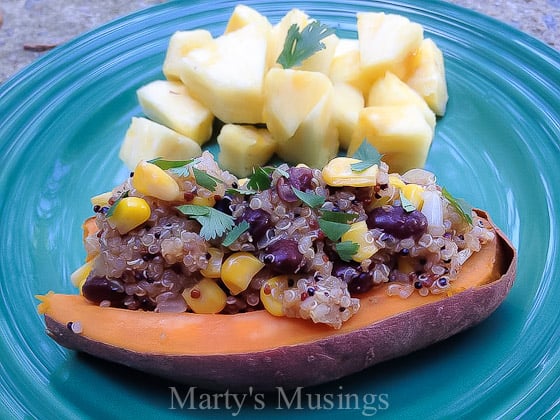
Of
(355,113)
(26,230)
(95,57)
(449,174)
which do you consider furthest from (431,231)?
(95,57)

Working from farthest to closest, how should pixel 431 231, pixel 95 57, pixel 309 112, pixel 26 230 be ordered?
1. pixel 95 57
2. pixel 309 112
3. pixel 26 230
4. pixel 431 231

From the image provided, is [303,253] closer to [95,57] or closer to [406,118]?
[406,118]

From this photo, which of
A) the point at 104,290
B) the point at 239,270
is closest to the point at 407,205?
the point at 239,270

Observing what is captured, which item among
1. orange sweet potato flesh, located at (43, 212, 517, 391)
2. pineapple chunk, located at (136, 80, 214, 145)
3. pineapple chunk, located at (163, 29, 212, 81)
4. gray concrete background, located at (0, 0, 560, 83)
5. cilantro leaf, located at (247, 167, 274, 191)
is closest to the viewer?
orange sweet potato flesh, located at (43, 212, 517, 391)

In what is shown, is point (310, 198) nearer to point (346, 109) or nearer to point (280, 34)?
point (346, 109)

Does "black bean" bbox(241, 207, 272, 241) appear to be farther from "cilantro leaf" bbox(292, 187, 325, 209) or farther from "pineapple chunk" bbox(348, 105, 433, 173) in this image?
"pineapple chunk" bbox(348, 105, 433, 173)

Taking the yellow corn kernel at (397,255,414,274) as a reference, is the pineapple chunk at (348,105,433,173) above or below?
above

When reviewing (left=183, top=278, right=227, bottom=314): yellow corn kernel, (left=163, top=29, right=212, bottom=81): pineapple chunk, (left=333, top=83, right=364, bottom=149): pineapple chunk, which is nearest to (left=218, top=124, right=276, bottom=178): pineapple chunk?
(left=333, top=83, right=364, bottom=149): pineapple chunk
